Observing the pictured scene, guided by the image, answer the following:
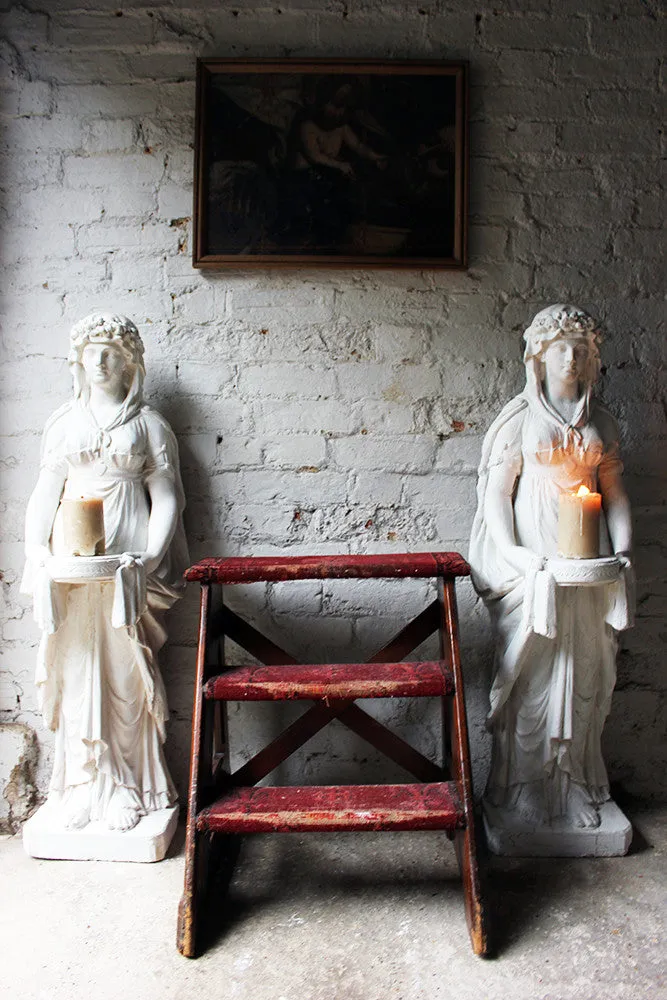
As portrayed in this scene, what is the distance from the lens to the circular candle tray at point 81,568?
1.97 m

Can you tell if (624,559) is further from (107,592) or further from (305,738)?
(107,592)

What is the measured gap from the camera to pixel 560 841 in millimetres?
2197

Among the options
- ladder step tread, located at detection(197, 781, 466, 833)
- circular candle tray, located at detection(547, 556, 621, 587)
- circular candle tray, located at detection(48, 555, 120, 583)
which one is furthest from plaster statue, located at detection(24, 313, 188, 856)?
circular candle tray, located at detection(547, 556, 621, 587)

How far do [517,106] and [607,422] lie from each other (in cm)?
113

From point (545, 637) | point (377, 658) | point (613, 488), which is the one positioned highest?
point (613, 488)

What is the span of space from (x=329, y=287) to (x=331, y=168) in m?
0.39

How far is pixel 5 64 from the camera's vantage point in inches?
97.1

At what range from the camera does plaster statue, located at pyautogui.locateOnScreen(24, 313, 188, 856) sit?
87.2 inches

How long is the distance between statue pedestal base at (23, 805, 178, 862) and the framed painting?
1821 millimetres

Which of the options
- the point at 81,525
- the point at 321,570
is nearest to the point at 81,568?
the point at 81,525

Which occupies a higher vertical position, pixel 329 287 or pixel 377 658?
pixel 329 287

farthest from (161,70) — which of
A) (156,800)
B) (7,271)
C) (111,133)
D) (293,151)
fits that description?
(156,800)

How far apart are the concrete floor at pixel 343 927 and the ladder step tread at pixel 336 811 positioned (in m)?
0.31

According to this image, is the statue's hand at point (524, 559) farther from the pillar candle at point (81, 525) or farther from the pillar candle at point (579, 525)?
the pillar candle at point (81, 525)
